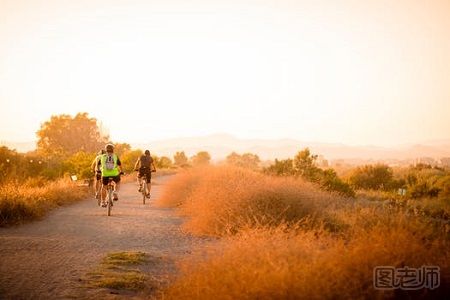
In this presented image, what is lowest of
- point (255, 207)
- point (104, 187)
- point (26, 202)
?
point (26, 202)

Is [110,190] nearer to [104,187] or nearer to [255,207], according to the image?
[104,187]

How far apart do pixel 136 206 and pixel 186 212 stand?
133 inches

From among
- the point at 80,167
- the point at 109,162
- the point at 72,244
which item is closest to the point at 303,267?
the point at 72,244

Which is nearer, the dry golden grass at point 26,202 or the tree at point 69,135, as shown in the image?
the dry golden grass at point 26,202

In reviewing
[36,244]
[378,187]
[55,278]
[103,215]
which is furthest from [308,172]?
[55,278]

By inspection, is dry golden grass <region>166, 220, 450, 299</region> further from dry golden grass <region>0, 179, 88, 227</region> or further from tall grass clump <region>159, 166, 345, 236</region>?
dry golden grass <region>0, 179, 88, 227</region>

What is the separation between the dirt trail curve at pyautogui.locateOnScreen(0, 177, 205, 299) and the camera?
688 centimetres

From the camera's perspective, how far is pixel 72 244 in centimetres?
1009

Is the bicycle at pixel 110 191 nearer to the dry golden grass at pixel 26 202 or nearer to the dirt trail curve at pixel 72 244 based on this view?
the dirt trail curve at pixel 72 244

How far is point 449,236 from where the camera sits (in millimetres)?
6695

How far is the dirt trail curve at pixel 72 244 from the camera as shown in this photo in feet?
22.6

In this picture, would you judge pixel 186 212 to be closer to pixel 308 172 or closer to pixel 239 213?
pixel 239 213

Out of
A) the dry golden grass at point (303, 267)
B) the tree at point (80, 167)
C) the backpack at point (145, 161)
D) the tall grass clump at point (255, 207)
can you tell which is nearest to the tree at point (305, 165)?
the backpack at point (145, 161)

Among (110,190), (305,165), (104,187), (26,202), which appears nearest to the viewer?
(26,202)
